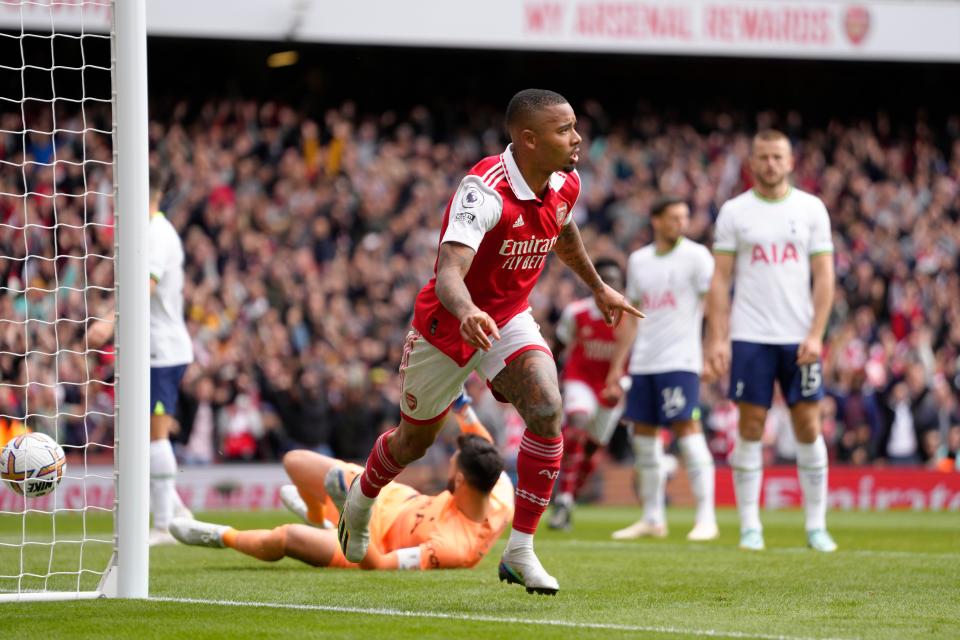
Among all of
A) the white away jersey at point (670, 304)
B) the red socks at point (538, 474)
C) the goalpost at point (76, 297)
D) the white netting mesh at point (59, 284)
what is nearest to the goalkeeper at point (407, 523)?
the goalpost at point (76, 297)

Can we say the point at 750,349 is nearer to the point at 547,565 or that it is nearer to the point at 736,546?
the point at 736,546

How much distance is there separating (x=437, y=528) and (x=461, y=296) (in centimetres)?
245

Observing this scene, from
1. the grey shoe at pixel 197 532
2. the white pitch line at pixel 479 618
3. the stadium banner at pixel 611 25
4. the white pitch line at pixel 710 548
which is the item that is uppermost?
the stadium banner at pixel 611 25

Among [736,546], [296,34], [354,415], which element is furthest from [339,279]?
[736,546]

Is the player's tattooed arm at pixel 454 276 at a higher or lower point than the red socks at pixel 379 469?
higher

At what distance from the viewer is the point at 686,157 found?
24125 mm

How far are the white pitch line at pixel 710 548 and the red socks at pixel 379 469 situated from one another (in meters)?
3.24

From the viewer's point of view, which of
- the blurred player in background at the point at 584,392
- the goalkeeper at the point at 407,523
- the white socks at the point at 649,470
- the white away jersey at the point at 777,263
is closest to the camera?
the goalkeeper at the point at 407,523

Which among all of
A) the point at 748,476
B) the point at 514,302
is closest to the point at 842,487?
the point at 748,476

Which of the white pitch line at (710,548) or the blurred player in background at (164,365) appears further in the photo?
the blurred player in background at (164,365)

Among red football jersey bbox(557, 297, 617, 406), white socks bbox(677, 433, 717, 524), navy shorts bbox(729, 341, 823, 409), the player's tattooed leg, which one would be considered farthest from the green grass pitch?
red football jersey bbox(557, 297, 617, 406)

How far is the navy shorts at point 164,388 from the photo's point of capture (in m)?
9.52

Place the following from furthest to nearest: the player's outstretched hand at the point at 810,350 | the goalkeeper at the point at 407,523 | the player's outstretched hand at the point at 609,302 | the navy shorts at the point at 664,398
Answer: the navy shorts at the point at 664,398
the player's outstretched hand at the point at 810,350
the goalkeeper at the point at 407,523
the player's outstretched hand at the point at 609,302

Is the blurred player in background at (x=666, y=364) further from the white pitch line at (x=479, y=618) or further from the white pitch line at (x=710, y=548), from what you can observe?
the white pitch line at (x=479, y=618)
